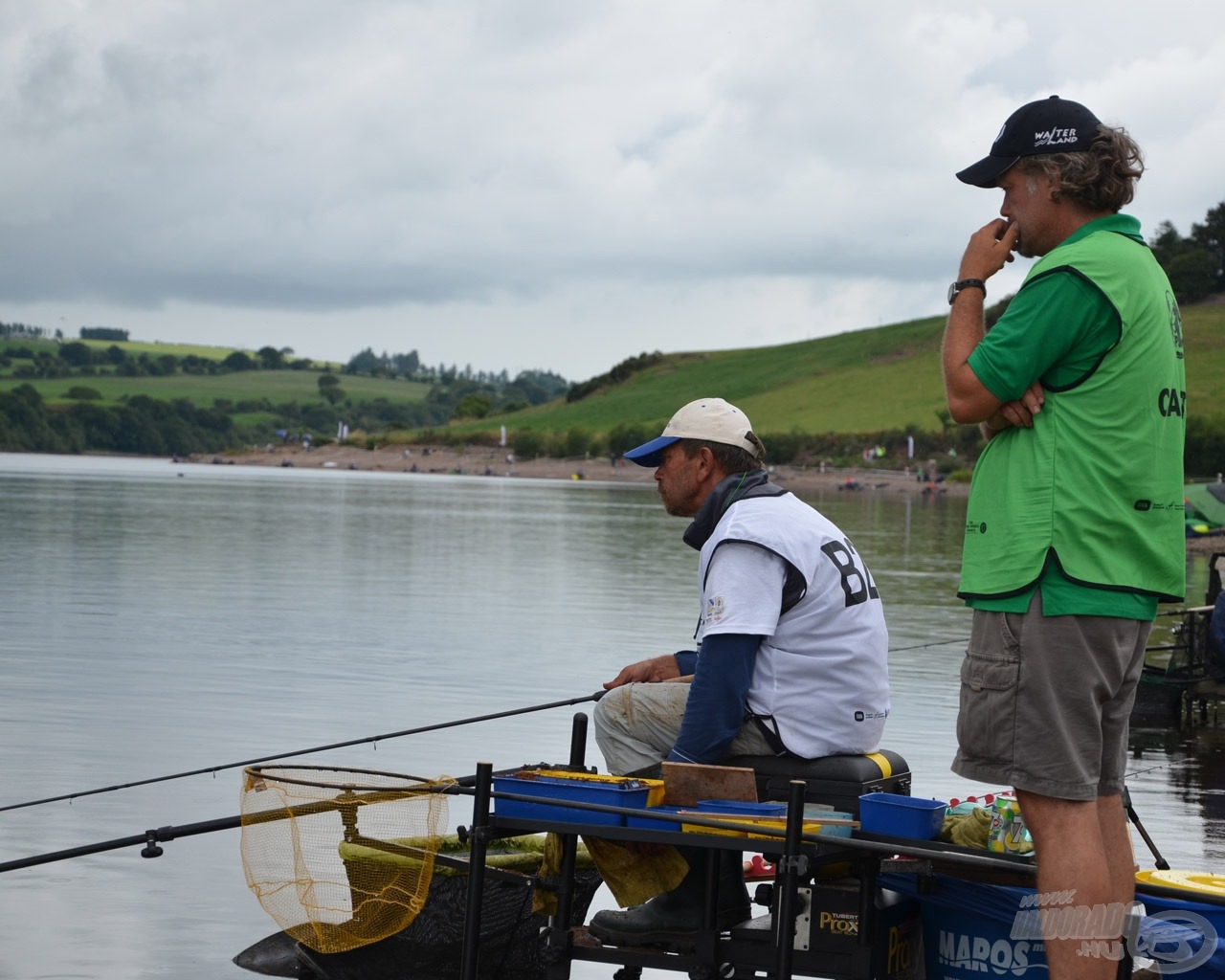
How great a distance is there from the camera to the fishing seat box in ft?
14.0

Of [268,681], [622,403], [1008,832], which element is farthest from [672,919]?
[622,403]

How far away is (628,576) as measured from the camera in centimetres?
2567

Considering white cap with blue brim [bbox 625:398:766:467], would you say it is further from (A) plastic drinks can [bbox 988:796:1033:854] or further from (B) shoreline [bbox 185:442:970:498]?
(B) shoreline [bbox 185:442:970:498]

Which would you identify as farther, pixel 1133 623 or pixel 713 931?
pixel 713 931

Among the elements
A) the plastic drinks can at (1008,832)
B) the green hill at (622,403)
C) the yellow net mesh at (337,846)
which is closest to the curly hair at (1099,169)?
the plastic drinks can at (1008,832)

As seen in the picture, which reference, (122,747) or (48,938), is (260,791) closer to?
(48,938)

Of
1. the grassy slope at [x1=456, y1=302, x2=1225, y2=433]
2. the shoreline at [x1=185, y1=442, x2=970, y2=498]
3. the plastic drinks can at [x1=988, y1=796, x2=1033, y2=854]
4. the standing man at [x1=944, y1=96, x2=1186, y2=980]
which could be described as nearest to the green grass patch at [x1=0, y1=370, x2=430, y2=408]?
the shoreline at [x1=185, y1=442, x2=970, y2=498]

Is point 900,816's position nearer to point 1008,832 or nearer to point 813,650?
point 1008,832

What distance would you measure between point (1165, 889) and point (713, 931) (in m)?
1.10

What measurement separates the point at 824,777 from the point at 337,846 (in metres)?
1.39

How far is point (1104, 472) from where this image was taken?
11.6 feet

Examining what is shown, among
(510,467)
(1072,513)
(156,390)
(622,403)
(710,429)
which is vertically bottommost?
(510,467)

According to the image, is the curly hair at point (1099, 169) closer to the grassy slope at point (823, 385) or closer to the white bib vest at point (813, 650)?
the white bib vest at point (813, 650)

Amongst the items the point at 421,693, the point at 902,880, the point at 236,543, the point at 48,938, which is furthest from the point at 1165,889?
the point at 236,543
